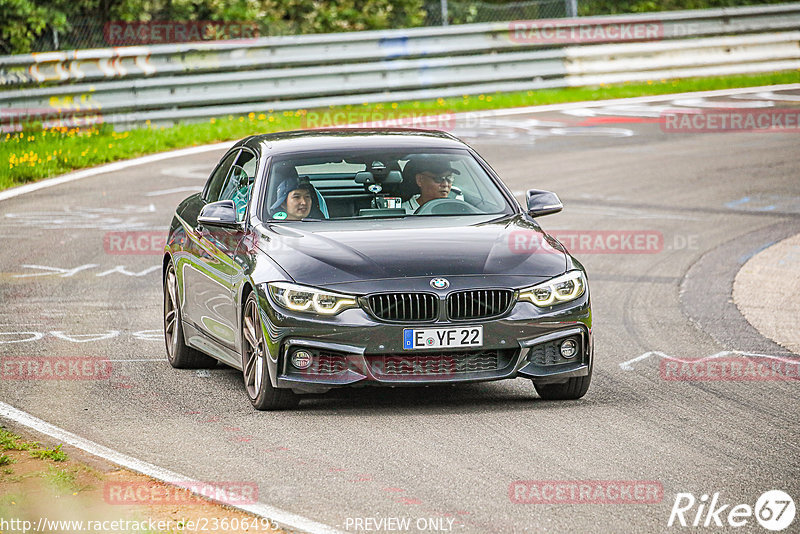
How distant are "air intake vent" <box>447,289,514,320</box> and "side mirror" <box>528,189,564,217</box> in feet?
4.21

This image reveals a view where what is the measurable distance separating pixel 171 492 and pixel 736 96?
22.6 metres

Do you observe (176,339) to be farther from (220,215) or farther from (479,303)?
(479,303)

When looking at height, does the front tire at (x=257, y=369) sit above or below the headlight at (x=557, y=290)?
below

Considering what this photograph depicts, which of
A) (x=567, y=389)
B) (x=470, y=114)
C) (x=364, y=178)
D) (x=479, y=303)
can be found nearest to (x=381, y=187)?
(x=364, y=178)

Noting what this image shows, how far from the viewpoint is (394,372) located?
7.87m

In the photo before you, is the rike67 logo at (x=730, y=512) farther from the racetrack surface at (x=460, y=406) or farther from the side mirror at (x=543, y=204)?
the side mirror at (x=543, y=204)

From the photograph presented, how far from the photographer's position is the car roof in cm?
948

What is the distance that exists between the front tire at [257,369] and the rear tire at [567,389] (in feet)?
4.80

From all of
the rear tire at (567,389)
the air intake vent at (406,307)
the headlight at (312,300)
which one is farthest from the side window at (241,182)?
the rear tire at (567,389)

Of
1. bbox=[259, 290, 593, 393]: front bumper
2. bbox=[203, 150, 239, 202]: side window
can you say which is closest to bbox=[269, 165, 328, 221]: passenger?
bbox=[203, 150, 239, 202]: side window

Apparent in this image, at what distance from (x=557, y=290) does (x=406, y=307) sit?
92cm

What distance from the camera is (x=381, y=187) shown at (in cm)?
927

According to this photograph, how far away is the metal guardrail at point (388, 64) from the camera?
21953mm

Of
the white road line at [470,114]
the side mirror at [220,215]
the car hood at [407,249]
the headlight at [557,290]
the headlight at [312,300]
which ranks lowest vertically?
the white road line at [470,114]
